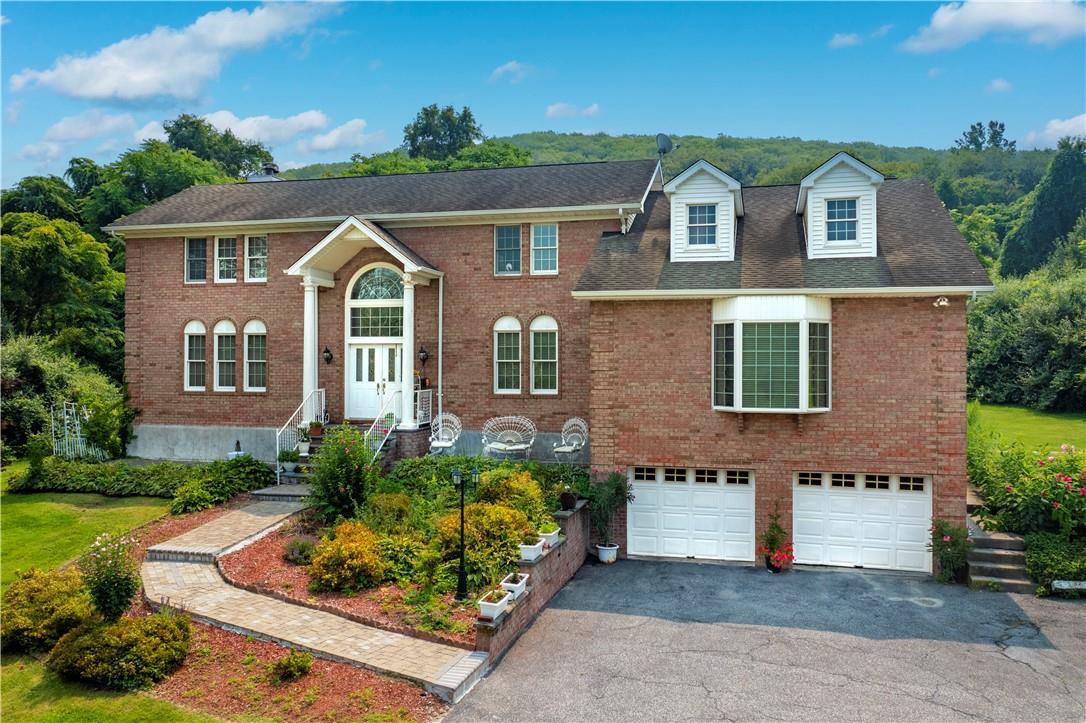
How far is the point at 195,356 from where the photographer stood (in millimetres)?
20375

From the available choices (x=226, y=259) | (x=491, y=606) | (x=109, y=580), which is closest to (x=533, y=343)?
(x=226, y=259)

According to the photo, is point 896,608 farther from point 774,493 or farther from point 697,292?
point 697,292

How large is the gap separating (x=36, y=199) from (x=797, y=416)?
42764mm

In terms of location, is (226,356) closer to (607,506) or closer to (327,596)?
(327,596)

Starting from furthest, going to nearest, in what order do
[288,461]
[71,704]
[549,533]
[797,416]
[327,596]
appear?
[288,461], [797,416], [549,533], [327,596], [71,704]

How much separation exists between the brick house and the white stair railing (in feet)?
0.69

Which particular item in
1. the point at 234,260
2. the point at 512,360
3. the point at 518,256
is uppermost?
the point at 234,260

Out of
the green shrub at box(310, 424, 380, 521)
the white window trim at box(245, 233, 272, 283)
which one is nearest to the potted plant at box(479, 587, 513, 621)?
the green shrub at box(310, 424, 380, 521)

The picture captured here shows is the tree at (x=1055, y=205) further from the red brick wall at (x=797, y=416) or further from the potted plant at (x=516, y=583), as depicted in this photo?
the potted plant at (x=516, y=583)

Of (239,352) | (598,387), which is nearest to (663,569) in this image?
(598,387)

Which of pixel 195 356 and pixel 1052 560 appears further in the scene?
pixel 195 356

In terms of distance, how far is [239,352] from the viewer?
19984 mm

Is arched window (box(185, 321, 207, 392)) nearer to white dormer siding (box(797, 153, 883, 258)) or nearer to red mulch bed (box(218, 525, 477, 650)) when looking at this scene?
red mulch bed (box(218, 525, 477, 650))

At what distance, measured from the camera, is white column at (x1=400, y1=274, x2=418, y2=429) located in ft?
57.2
